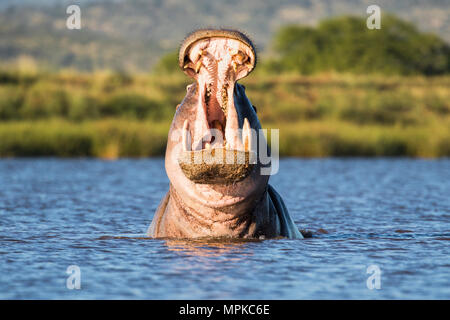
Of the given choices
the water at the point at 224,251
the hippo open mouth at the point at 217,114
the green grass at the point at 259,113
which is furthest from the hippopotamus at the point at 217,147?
the green grass at the point at 259,113

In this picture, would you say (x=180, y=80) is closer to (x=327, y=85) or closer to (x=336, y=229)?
(x=327, y=85)

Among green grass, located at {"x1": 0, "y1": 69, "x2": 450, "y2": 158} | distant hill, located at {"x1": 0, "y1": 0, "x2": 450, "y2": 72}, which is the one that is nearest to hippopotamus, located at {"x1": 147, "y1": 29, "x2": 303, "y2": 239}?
green grass, located at {"x1": 0, "y1": 69, "x2": 450, "y2": 158}

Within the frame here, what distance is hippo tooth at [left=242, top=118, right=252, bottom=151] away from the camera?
6.07 metres

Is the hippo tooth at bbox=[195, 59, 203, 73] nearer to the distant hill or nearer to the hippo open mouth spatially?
the hippo open mouth

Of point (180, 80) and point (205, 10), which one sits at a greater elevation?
point (205, 10)

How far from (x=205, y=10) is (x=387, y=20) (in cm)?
11990

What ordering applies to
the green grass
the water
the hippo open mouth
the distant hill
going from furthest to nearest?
the distant hill
the green grass
the hippo open mouth
the water

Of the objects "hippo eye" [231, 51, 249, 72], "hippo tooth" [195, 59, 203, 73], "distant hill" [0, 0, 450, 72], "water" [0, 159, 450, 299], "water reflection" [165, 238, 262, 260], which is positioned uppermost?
"distant hill" [0, 0, 450, 72]

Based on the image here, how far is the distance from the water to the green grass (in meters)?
8.88

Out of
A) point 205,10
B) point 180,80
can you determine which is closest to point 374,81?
point 180,80

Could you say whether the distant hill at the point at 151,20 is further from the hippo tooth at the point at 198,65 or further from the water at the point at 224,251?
the hippo tooth at the point at 198,65

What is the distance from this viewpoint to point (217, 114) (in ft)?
20.7

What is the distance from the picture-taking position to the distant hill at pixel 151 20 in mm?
117188
